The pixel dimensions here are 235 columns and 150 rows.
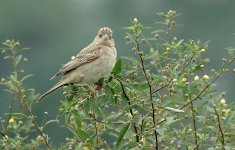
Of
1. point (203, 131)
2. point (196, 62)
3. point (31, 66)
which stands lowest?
point (203, 131)

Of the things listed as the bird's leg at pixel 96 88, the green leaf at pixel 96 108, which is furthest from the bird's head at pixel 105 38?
the green leaf at pixel 96 108

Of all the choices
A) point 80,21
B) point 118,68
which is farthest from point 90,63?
point 80,21

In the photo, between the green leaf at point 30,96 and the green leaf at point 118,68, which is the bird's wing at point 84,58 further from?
the green leaf at point 118,68

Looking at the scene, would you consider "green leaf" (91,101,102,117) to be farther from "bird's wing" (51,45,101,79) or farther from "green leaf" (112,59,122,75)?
"bird's wing" (51,45,101,79)

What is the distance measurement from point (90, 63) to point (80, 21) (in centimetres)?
3492

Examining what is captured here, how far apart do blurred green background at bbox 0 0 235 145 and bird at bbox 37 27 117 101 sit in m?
22.6

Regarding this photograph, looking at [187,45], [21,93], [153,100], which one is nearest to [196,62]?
[187,45]

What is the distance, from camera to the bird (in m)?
7.29

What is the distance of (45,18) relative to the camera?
43.9m

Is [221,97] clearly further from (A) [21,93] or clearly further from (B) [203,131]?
(A) [21,93]

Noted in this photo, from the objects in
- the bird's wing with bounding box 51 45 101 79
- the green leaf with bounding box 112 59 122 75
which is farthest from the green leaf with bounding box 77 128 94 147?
the bird's wing with bounding box 51 45 101 79

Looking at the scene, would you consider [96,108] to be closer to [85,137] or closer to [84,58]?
[85,137]

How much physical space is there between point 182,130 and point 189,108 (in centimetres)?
34

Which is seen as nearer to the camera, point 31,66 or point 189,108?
point 189,108
